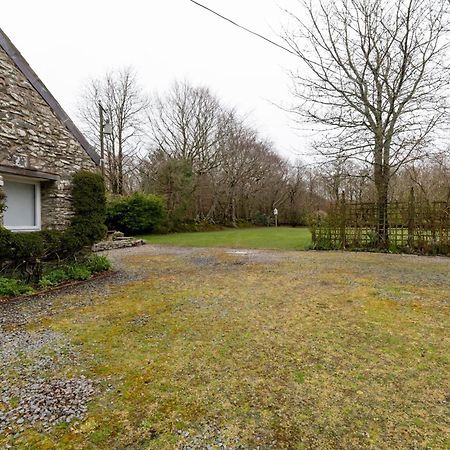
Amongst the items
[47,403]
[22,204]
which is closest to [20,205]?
[22,204]

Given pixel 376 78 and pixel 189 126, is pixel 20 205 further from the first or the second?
pixel 189 126

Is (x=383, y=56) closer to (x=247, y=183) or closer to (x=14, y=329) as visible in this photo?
(x=14, y=329)

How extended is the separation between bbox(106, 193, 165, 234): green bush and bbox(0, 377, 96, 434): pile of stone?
52.2 feet

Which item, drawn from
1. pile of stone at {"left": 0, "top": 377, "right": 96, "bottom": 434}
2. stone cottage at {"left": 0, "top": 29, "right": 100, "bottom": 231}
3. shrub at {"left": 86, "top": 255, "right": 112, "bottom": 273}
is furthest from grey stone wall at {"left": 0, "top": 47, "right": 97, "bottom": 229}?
pile of stone at {"left": 0, "top": 377, "right": 96, "bottom": 434}

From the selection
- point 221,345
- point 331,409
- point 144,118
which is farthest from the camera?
point 144,118

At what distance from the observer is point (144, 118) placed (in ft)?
Answer: 76.3

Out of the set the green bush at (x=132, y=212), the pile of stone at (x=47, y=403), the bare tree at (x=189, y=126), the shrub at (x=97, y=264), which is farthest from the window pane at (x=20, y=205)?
the bare tree at (x=189, y=126)

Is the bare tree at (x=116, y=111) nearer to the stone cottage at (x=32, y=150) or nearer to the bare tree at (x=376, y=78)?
the bare tree at (x=376, y=78)

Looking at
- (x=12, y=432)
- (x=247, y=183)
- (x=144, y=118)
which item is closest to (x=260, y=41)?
(x=12, y=432)

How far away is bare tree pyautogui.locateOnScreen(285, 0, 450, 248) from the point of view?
31.2ft

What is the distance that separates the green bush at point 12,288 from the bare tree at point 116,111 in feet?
57.0

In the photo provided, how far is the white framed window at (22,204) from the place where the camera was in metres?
5.30

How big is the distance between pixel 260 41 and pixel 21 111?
5.34 meters

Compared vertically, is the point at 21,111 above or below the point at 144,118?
below
